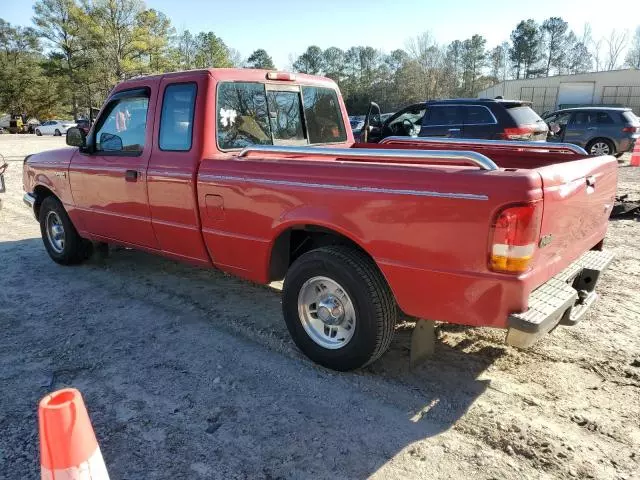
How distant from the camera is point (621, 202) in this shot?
7.94 m

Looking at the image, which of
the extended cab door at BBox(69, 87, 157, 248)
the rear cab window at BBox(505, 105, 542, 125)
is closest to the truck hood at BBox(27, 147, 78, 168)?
the extended cab door at BBox(69, 87, 157, 248)

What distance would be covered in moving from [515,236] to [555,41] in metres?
89.3

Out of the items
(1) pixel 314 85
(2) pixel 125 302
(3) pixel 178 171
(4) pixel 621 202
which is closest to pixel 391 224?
(3) pixel 178 171

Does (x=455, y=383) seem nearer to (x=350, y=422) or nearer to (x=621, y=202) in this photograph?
(x=350, y=422)

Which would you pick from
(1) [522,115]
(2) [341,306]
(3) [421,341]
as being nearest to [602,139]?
(1) [522,115]

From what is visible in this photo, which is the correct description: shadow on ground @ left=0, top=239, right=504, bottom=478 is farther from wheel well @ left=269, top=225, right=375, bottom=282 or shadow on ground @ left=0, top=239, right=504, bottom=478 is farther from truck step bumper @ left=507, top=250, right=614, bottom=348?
truck step bumper @ left=507, top=250, right=614, bottom=348

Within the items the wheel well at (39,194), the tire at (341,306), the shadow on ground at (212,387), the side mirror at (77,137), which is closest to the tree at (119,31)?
the wheel well at (39,194)

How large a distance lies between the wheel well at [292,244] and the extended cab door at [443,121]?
7359 mm

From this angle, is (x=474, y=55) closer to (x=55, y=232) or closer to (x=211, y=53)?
(x=211, y=53)

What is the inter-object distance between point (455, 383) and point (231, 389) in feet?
4.79

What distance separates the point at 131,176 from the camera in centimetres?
447

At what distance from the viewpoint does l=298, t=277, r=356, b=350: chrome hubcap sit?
10.8 feet

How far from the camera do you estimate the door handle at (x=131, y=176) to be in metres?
4.45

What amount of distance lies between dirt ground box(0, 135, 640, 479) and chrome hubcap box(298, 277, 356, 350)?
0.83 ft
